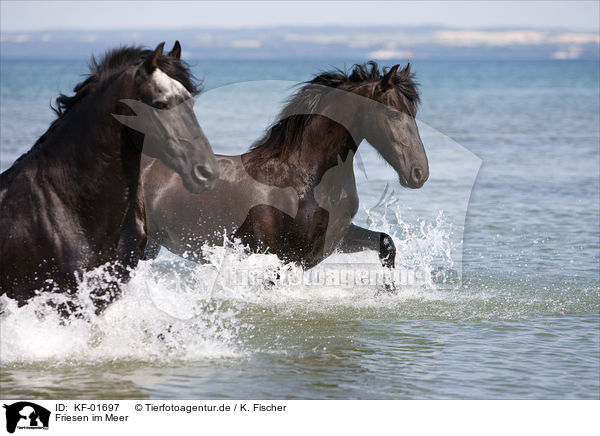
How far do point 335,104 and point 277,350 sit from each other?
1783 millimetres

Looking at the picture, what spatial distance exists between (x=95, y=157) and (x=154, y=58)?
557 mm

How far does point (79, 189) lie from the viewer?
421 centimetres

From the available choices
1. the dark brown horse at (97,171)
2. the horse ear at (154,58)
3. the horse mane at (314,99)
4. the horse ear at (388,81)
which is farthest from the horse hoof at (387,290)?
the horse ear at (154,58)

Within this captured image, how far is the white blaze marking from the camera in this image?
4059 mm

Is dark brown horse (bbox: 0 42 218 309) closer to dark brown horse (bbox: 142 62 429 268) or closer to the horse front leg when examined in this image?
dark brown horse (bbox: 142 62 429 268)

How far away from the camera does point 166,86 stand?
13.3 ft

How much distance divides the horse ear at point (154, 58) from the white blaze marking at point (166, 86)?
0.09 feet

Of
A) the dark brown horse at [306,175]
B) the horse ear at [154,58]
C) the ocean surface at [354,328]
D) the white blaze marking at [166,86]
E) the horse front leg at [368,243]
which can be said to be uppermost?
the horse ear at [154,58]

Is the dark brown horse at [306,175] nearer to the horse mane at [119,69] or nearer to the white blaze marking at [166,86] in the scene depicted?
the horse mane at [119,69]

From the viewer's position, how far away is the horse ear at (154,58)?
403 cm

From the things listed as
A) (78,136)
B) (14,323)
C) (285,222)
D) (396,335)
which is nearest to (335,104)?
(285,222)

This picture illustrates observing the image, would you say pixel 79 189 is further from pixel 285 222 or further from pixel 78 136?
pixel 285 222
